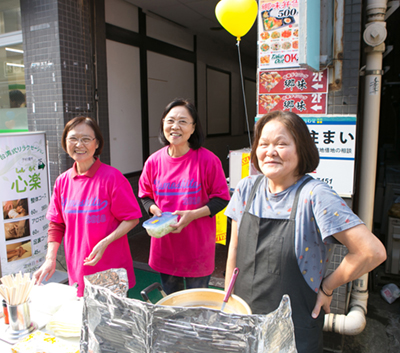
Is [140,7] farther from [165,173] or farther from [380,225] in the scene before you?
[380,225]

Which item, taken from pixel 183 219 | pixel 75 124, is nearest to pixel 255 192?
pixel 183 219

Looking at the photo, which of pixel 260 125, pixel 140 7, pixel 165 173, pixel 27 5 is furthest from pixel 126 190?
pixel 140 7

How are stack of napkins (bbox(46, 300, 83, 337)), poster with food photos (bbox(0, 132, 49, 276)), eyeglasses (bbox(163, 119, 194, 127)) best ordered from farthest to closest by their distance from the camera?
poster with food photos (bbox(0, 132, 49, 276)), eyeglasses (bbox(163, 119, 194, 127)), stack of napkins (bbox(46, 300, 83, 337))

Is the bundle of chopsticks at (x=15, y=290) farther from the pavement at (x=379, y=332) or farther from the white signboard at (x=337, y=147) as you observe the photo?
the pavement at (x=379, y=332)

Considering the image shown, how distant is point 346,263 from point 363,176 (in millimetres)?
1984

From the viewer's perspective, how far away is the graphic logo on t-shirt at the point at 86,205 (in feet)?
6.81

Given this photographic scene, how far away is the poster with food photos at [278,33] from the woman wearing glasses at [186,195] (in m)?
1.03

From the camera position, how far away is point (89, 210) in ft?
6.81

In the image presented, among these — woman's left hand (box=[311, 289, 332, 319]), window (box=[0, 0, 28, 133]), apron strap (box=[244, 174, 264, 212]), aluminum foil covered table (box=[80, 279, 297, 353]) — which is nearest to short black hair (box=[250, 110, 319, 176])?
apron strap (box=[244, 174, 264, 212])

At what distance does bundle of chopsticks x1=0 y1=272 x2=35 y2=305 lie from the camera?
4.97ft

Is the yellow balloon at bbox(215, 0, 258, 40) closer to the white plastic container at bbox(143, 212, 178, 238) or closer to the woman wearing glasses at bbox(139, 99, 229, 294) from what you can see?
the woman wearing glasses at bbox(139, 99, 229, 294)

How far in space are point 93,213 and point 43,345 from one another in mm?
805

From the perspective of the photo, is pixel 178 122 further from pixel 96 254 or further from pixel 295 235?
pixel 295 235

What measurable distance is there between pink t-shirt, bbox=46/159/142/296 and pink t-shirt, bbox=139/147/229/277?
10.2 inches
